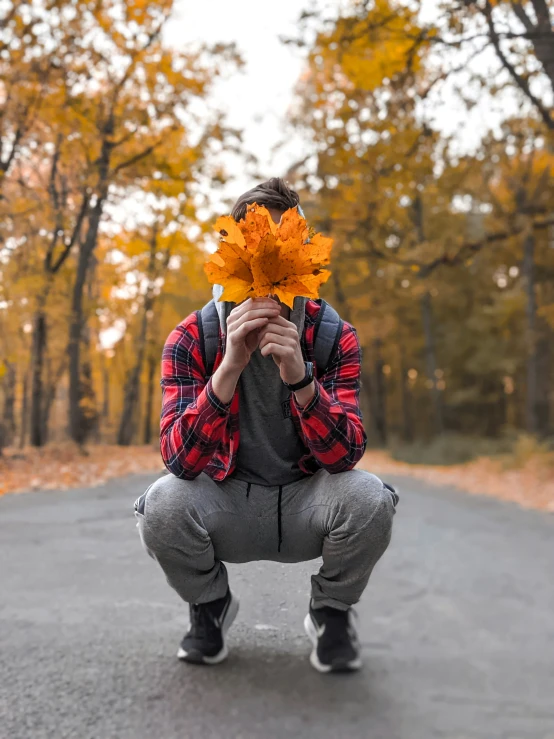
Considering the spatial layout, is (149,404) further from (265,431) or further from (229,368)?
(229,368)

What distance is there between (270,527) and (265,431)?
335 mm

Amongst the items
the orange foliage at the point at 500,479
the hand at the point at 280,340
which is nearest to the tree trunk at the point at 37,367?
the orange foliage at the point at 500,479

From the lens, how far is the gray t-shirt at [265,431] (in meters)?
2.46

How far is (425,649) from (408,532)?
3.08 meters

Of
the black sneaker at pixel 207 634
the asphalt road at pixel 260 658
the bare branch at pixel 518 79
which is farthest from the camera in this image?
the bare branch at pixel 518 79

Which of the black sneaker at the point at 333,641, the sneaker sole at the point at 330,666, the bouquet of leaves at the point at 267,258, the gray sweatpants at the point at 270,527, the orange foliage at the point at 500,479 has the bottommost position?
the orange foliage at the point at 500,479

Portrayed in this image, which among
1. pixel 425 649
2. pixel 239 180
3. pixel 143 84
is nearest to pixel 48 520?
pixel 425 649

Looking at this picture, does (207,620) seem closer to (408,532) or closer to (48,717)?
(48,717)

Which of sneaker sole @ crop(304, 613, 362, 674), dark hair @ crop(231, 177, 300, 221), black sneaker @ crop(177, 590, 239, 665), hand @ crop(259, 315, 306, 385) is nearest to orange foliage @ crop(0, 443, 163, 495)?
black sneaker @ crop(177, 590, 239, 665)

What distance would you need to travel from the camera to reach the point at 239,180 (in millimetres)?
13320

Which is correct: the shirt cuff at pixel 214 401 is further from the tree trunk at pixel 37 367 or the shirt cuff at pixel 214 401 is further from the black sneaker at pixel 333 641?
the tree trunk at pixel 37 367

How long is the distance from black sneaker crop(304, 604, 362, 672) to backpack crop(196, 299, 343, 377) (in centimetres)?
91

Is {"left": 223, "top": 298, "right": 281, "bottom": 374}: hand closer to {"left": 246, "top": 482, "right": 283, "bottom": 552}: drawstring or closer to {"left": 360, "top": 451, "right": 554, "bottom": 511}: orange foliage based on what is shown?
{"left": 246, "top": 482, "right": 283, "bottom": 552}: drawstring

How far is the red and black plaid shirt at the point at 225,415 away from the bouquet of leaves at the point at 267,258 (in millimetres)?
413
